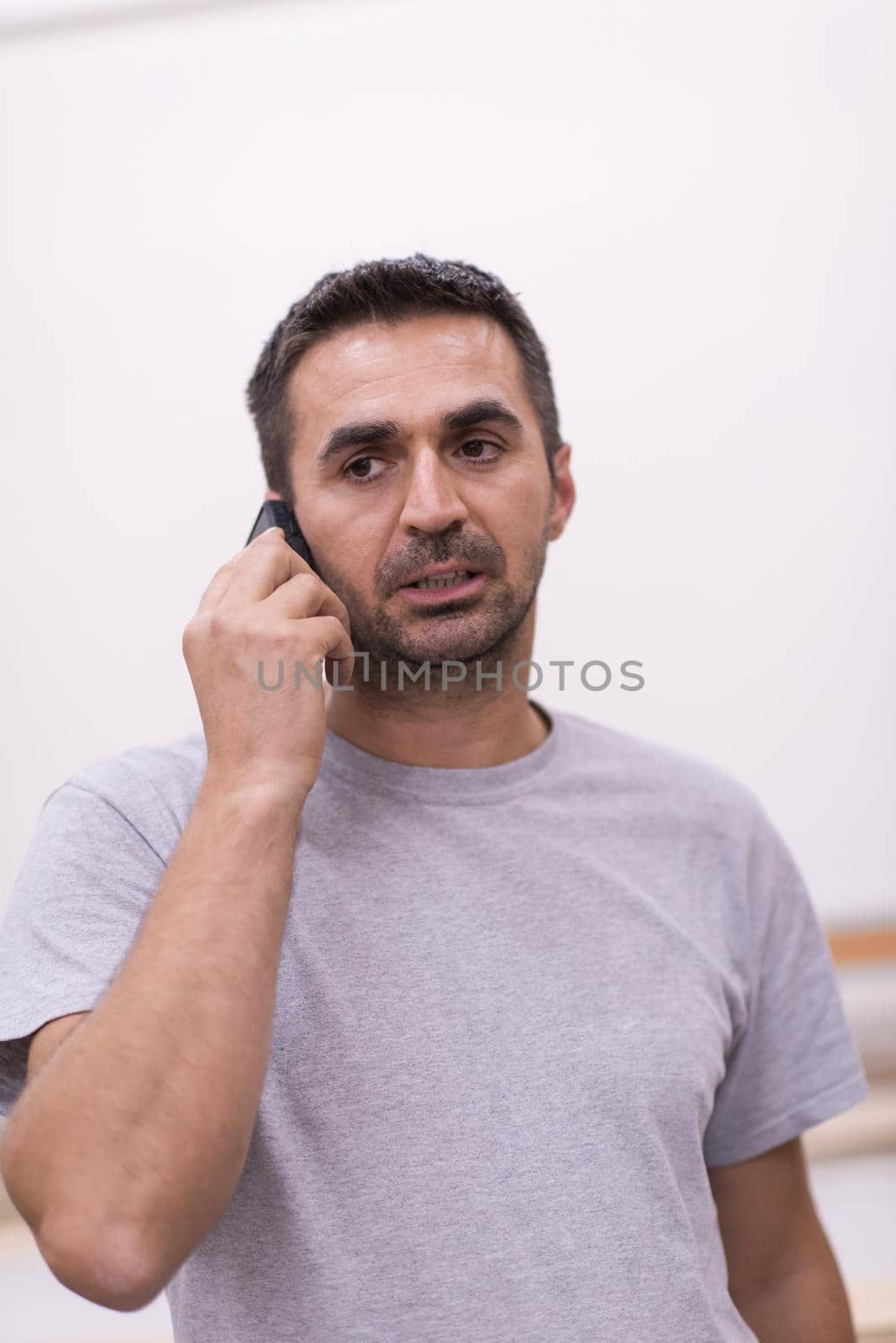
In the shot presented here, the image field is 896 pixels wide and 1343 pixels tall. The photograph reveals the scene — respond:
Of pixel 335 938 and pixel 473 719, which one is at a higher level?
pixel 473 719

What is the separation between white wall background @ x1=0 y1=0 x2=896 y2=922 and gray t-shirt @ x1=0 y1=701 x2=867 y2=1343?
40cm

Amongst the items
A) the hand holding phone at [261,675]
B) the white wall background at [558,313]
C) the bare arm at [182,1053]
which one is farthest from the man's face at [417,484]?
the white wall background at [558,313]

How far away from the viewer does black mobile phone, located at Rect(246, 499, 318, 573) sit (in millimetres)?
1138

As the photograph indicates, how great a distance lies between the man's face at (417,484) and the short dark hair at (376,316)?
17 millimetres

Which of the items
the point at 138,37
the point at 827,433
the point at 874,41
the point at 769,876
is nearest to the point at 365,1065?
the point at 769,876

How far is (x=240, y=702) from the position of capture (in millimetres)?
908

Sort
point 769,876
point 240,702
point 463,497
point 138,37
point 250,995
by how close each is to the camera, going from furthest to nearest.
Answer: point 138,37
point 769,876
point 463,497
point 240,702
point 250,995

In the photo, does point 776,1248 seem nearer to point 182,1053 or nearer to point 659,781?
point 659,781

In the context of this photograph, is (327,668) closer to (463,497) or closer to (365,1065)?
(463,497)

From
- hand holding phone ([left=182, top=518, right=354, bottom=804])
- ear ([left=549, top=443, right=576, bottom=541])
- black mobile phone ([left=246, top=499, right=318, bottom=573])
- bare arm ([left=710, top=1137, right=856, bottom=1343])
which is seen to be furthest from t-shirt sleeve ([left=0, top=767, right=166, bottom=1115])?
bare arm ([left=710, top=1137, right=856, bottom=1343])

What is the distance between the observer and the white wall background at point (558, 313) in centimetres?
142

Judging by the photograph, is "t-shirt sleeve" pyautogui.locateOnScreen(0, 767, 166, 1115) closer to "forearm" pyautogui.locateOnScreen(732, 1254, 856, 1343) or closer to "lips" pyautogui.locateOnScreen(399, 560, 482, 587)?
"lips" pyautogui.locateOnScreen(399, 560, 482, 587)

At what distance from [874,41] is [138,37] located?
A: 38.5 inches

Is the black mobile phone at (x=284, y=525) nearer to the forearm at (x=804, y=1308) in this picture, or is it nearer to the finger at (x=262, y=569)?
the finger at (x=262, y=569)
